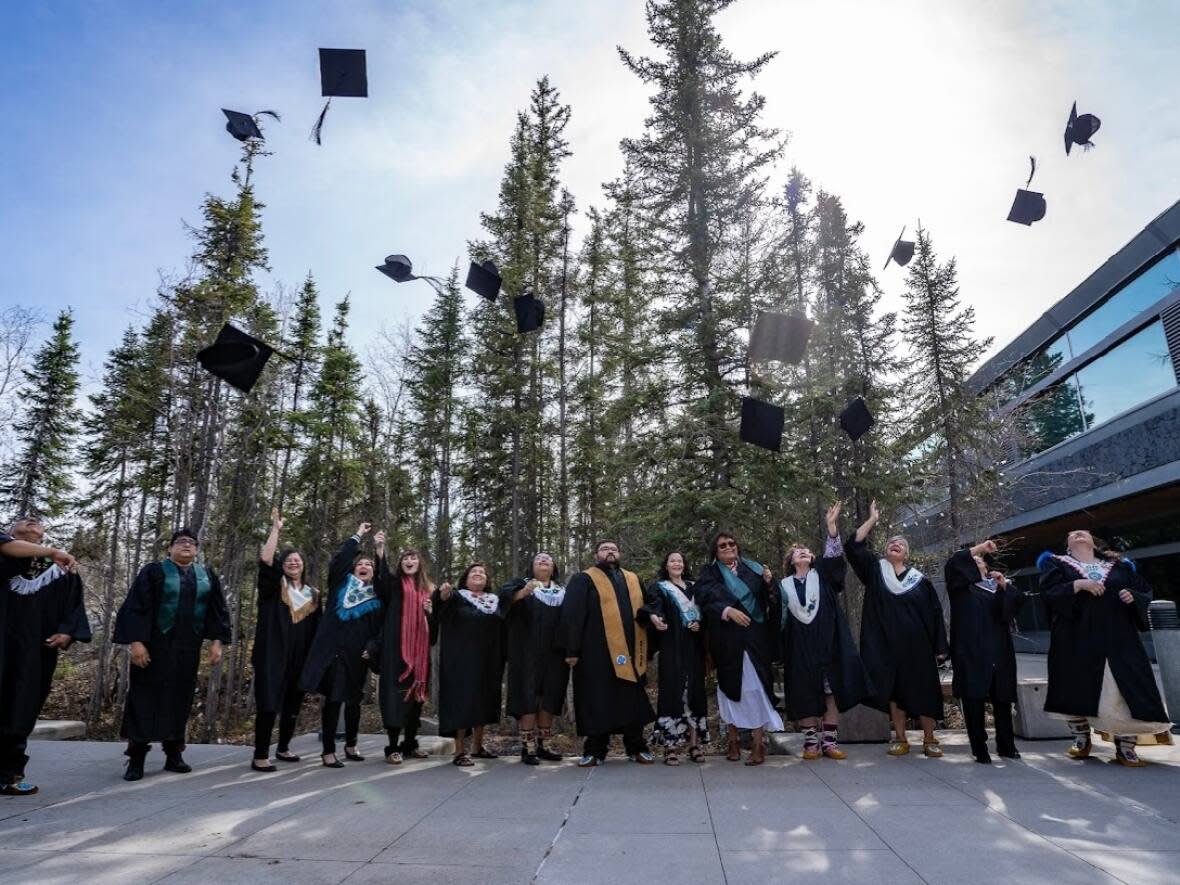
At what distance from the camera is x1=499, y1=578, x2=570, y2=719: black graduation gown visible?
640cm

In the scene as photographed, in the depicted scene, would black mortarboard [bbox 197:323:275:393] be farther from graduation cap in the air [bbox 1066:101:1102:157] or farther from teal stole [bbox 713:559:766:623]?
graduation cap in the air [bbox 1066:101:1102:157]

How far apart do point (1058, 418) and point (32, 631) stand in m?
23.8

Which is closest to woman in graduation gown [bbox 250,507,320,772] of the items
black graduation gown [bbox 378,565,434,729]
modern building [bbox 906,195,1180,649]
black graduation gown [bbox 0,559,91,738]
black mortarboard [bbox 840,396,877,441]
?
black graduation gown [bbox 378,565,434,729]

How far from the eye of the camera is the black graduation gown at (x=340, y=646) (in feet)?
20.0

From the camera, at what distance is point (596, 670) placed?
627cm

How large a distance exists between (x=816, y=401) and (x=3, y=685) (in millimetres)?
11682

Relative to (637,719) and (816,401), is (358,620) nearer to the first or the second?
(637,719)

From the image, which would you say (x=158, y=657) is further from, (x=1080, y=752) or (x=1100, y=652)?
(x=1100, y=652)

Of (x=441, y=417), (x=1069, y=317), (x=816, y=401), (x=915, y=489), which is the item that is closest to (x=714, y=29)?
(x=816, y=401)

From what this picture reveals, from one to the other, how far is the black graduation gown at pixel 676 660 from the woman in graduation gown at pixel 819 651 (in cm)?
81

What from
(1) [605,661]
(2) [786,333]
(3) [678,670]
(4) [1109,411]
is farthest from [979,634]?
(4) [1109,411]

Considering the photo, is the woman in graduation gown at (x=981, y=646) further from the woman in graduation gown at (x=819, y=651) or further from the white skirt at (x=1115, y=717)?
the woman in graduation gown at (x=819, y=651)

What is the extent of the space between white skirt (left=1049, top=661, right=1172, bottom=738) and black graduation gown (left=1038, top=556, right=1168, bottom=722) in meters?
0.04

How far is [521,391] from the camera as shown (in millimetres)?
17750
